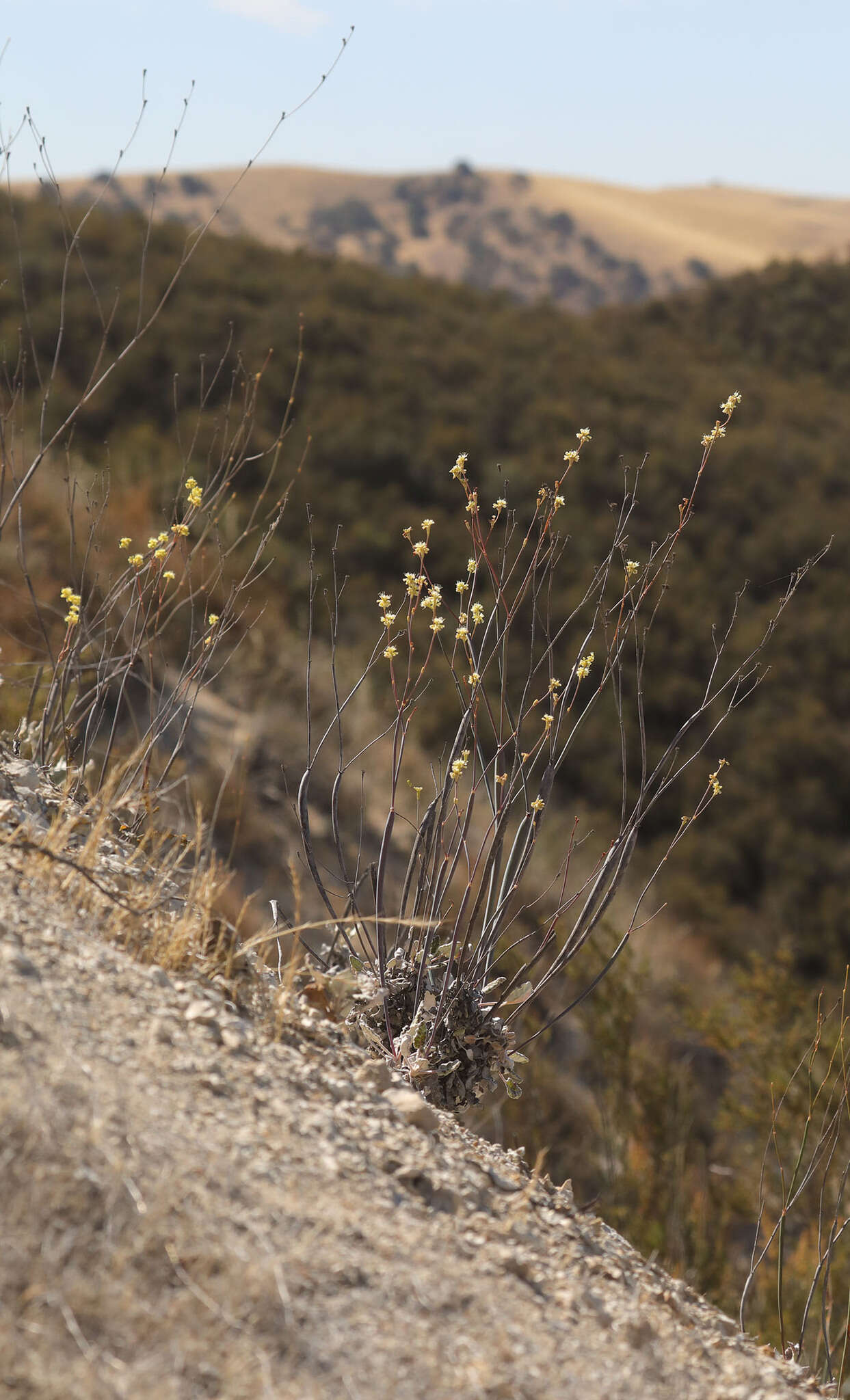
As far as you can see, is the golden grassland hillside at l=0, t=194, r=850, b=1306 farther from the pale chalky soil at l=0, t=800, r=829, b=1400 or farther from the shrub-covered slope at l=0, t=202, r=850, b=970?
the pale chalky soil at l=0, t=800, r=829, b=1400

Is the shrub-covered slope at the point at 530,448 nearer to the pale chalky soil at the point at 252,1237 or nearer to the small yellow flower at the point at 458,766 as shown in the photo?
the small yellow flower at the point at 458,766

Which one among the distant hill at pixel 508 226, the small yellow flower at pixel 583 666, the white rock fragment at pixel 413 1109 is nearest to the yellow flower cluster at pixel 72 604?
the small yellow flower at pixel 583 666

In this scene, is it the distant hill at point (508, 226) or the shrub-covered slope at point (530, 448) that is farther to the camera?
the distant hill at point (508, 226)

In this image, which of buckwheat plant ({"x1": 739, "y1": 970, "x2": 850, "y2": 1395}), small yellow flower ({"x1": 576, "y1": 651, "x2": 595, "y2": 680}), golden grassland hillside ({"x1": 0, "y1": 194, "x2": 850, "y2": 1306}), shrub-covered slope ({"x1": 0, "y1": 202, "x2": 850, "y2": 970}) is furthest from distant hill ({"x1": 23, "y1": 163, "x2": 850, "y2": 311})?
small yellow flower ({"x1": 576, "y1": 651, "x2": 595, "y2": 680})

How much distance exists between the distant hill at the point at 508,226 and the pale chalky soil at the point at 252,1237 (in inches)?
2009

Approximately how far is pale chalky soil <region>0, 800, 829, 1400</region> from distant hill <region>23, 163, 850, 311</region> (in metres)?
51.0

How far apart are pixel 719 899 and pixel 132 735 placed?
18.2 feet

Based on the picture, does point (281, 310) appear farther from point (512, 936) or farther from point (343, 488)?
point (512, 936)

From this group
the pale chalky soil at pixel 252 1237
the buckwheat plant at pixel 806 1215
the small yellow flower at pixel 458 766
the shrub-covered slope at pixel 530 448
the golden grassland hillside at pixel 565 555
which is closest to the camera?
the pale chalky soil at pixel 252 1237

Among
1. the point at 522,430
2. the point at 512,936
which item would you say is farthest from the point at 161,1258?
the point at 522,430

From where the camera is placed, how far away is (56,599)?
682 cm

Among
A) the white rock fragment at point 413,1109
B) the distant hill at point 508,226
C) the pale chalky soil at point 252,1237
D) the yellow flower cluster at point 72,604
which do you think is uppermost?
the distant hill at point 508,226

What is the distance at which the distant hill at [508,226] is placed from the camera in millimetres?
53219

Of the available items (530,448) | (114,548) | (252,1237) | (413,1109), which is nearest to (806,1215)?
(413,1109)
